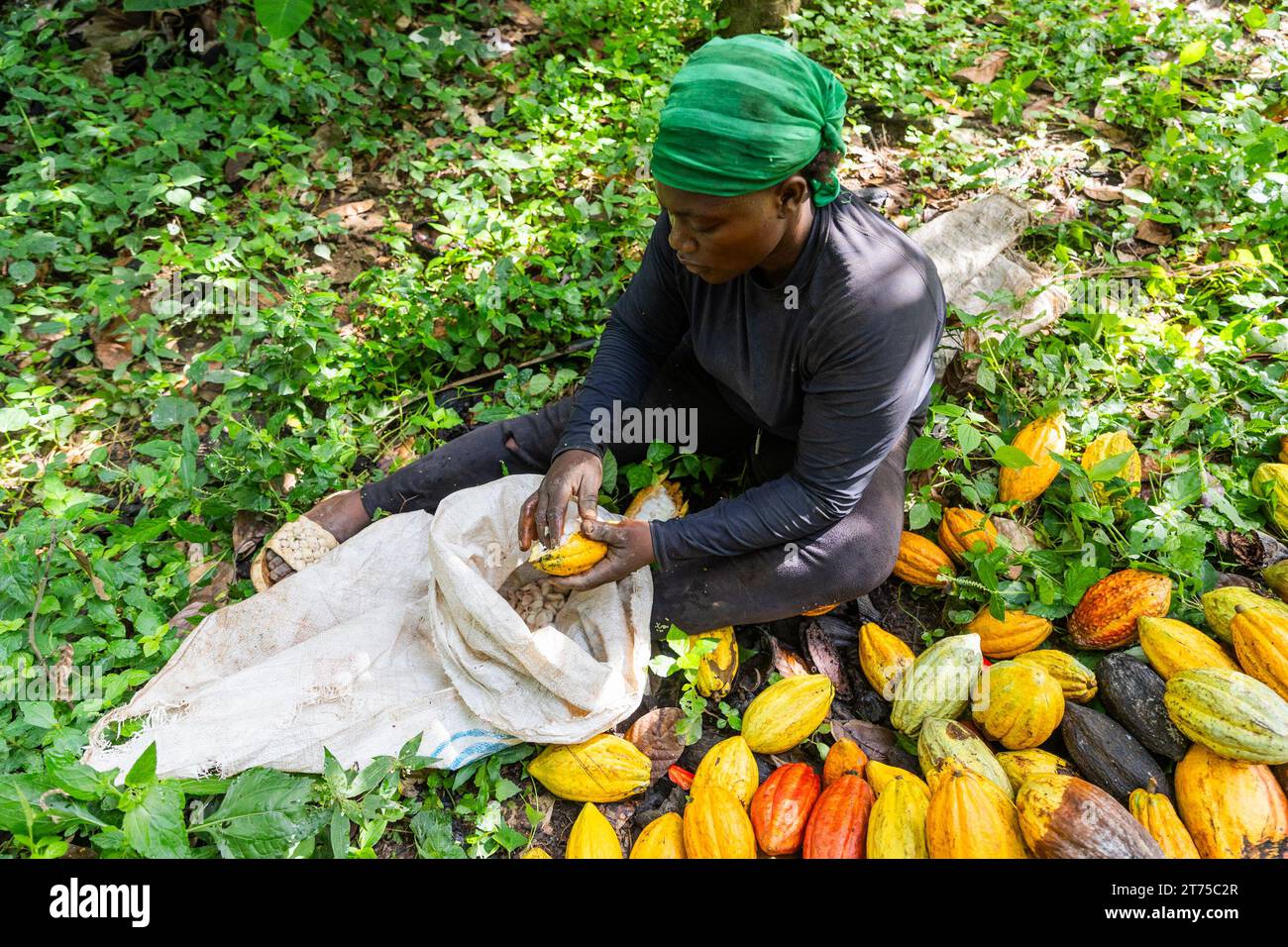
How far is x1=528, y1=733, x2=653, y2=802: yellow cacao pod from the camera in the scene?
2.12m

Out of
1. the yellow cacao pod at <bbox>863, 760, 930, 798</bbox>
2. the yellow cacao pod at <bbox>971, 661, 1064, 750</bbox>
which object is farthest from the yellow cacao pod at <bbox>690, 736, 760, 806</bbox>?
the yellow cacao pod at <bbox>971, 661, 1064, 750</bbox>

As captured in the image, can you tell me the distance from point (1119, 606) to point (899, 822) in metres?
0.90

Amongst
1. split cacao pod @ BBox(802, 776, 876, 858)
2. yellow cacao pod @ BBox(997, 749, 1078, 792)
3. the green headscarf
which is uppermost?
the green headscarf

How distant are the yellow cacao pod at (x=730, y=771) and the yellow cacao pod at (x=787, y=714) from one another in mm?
58

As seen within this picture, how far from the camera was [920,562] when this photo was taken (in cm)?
250

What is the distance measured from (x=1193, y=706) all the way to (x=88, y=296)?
13.0 ft

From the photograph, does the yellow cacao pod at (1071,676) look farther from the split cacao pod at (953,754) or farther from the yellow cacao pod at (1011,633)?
the split cacao pod at (953,754)

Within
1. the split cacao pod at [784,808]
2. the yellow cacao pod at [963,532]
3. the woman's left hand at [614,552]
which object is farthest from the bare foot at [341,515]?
the yellow cacao pod at [963,532]

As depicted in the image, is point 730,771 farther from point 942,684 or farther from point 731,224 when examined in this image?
point 731,224

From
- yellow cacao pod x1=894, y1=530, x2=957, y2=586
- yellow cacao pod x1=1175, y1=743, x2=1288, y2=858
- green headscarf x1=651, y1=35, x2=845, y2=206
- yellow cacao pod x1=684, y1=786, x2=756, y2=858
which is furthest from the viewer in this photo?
yellow cacao pod x1=894, y1=530, x2=957, y2=586

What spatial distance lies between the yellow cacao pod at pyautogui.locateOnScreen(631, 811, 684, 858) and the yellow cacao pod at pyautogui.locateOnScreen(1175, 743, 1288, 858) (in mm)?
1170

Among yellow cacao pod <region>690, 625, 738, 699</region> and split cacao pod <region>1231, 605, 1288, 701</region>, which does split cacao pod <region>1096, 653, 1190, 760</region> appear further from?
yellow cacao pod <region>690, 625, 738, 699</region>

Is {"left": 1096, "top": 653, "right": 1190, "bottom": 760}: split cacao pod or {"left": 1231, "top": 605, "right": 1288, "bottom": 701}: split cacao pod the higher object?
{"left": 1231, "top": 605, "right": 1288, "bottom": 701}: split cacao pod

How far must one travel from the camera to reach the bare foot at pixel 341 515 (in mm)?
2625
